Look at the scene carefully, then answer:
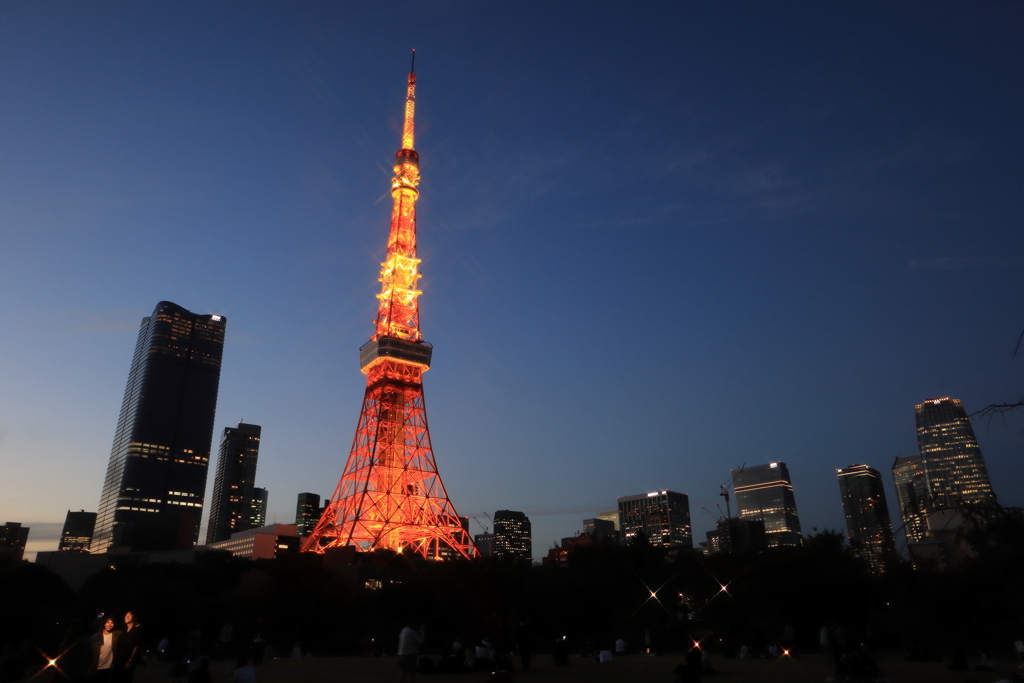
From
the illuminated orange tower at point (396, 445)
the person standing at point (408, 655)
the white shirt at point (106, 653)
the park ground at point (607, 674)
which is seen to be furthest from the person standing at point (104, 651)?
the illuminated orange tower at point (396, 445)

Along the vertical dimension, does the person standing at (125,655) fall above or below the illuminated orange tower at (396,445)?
below

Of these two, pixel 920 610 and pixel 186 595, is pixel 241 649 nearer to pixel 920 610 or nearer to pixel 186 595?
pixel 186 595

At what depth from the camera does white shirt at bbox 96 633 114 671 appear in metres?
13.3

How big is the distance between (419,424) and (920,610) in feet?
187

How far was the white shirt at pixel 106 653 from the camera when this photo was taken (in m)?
13.3

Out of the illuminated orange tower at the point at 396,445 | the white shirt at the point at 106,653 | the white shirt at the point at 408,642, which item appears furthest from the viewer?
the illuminated orange tower at the point at 396,445

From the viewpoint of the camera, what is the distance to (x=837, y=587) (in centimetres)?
4250

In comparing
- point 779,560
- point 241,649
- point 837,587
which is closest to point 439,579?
point 241,649

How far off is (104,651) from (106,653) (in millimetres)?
Answer: 54

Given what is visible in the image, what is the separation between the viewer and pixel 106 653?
44.1ft

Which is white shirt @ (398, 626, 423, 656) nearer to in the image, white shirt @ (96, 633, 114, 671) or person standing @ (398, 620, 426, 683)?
person standing @ (398, 620, 426, 683)

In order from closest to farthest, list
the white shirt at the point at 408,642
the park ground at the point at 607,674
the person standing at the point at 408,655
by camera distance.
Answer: the person standing at the point at 408,655
the white shirt at the point at 408,642
the park ground at the point at 607,674

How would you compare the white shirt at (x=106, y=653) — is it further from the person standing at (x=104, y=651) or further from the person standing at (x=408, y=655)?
the person standing at (x=408, y=655)

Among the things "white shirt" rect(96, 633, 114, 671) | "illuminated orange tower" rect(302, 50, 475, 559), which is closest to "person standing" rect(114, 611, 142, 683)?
"white shirt" rect(96, 633, 114, 671)
